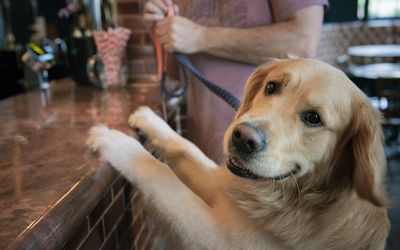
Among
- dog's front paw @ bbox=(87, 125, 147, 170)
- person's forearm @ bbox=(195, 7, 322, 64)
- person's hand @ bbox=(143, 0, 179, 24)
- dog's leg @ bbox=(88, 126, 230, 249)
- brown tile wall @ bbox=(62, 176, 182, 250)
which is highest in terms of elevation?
person's hand @ bbox=(143, 0, 179, 24)

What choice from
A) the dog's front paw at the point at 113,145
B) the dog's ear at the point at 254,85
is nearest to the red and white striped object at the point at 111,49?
the dog's front paw at the point at 113,145

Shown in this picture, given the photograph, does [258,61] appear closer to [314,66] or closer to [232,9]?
[232,9]

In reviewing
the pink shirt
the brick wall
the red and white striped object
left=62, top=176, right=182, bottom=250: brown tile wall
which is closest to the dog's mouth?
left=62, top=176, right=182, bottom=250: brown tile wall

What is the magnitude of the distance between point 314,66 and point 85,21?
1441mm

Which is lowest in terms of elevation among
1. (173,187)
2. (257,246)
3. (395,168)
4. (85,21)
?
(395,168)

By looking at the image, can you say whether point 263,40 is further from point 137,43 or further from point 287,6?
point 137,43

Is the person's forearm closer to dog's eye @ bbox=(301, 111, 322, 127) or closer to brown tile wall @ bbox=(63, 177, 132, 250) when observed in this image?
dog's eye @ bbox=(301, 111, 322, 127)

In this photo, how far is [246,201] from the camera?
1.06m

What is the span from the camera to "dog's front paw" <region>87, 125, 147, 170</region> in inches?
40.7

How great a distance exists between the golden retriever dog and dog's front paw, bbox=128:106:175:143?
21cm

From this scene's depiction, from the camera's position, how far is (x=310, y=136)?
1001 millimetres

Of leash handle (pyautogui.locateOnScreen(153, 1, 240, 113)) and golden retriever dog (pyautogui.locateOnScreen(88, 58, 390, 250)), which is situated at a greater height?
leash handle (pyautogui.locateOnScreen(153, 1, 240, 113))

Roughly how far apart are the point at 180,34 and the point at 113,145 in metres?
0.40

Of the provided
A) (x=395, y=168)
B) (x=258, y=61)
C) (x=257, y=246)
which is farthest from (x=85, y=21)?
(x=395, y=168)
